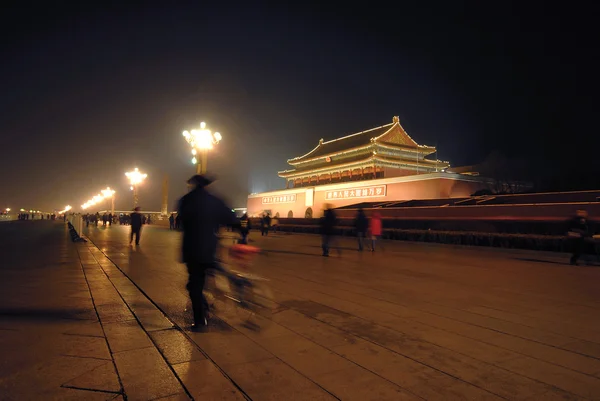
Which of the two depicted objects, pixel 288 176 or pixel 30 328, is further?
pixel 288 176

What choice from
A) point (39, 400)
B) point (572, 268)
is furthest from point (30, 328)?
point (572, 268)

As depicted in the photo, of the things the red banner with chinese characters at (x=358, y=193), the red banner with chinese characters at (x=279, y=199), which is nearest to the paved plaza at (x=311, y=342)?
the red banner with chinese characters at (x=358, y=193)

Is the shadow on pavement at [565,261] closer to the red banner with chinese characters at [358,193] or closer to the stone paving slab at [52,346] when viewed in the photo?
the stone paving slab at [52,346]

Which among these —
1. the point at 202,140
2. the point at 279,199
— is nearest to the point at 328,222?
the point at 202,140

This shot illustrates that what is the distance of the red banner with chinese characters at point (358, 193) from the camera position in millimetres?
33156

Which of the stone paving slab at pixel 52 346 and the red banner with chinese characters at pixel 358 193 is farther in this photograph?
the red banner with chinese characters at pixel 358 193

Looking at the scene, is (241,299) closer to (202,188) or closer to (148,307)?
(148,307)

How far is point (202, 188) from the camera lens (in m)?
4.45

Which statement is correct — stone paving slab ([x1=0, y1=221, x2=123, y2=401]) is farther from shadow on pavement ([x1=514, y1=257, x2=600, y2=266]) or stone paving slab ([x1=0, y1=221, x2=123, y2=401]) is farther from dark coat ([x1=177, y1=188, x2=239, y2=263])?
shadow on pavement ([x1=514, y1=257, x2=600, y2=266])

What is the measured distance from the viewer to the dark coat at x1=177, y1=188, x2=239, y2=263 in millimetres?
4281

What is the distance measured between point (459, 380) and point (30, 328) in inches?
159

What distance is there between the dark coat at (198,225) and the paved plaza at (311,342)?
77 cm

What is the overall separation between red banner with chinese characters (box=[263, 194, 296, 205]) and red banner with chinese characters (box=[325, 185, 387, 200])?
20.2 feet

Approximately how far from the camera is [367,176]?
125 ft
